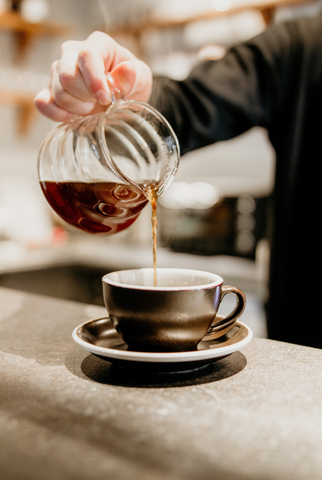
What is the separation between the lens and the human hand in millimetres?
690

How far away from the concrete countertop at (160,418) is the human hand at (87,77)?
40cm

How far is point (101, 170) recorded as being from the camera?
0.71 m

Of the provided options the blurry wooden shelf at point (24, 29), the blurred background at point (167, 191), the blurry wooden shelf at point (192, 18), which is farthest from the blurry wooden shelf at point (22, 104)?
the blurry wooden shelf at point (192, 18)

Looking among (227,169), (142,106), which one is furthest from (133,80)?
(227,169)

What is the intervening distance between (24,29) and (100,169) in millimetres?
2640

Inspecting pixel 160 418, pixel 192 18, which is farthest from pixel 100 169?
pixel 192 18

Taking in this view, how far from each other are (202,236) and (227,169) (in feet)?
1.61

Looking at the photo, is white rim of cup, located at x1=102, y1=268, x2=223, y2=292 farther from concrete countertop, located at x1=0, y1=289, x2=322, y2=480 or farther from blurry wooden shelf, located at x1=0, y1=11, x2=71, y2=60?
blurry wooden shelf, located at x1=0, y1=11, x2=71, y2=60

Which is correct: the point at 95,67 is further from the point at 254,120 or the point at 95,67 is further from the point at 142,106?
the point at 254,120

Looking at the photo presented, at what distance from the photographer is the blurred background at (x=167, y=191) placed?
2.33 metres

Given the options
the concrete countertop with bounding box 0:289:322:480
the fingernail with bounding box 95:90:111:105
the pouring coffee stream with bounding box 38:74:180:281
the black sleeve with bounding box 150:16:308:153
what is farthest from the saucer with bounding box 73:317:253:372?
the black sleeve with bounding box 150:16:308:153

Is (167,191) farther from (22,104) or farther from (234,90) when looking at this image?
(234,90)

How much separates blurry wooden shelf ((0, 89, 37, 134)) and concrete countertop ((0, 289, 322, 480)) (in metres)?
2.49

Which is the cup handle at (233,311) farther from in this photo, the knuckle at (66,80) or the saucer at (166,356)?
the knuckle at (66,80)
